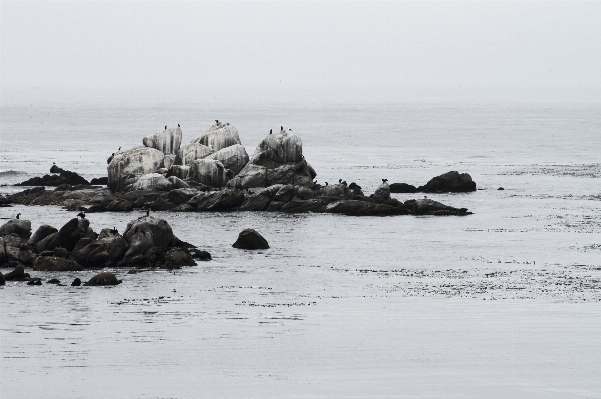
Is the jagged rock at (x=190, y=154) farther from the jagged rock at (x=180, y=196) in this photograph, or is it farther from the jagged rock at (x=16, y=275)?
the jagged rock at (x=16, y=275)

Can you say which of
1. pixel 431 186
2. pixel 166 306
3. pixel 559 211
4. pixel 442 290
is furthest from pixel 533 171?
pixel 166 306

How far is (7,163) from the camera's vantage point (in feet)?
326

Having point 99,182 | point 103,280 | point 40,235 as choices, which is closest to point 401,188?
point 99,182

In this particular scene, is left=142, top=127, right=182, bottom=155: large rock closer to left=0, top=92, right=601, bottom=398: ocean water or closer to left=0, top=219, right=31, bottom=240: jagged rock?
left=0, top=92, right=601, bottom=398: ocean water

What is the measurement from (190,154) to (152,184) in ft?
17.9

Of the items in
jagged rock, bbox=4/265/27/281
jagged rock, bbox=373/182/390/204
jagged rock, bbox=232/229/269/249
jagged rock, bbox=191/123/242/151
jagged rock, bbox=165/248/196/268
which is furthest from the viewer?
jagged rock, bbox=191/123/242/151

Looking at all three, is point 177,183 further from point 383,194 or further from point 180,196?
point 383,194

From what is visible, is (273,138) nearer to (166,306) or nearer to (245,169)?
(245,169)

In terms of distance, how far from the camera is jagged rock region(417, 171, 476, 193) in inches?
3012

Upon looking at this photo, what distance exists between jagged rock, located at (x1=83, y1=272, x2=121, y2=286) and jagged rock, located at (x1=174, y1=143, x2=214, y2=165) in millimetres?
31723

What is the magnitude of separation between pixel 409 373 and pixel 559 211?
40.8 metres

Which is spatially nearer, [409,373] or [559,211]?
[409,373]

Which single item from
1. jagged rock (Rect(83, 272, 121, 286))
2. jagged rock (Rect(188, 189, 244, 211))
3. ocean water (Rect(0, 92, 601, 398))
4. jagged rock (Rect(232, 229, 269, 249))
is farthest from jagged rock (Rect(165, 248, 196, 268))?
jagged rock (Rect(188, 189, 244, 211))

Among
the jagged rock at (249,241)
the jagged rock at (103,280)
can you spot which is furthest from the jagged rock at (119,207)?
the jagged rock at (103,280)
